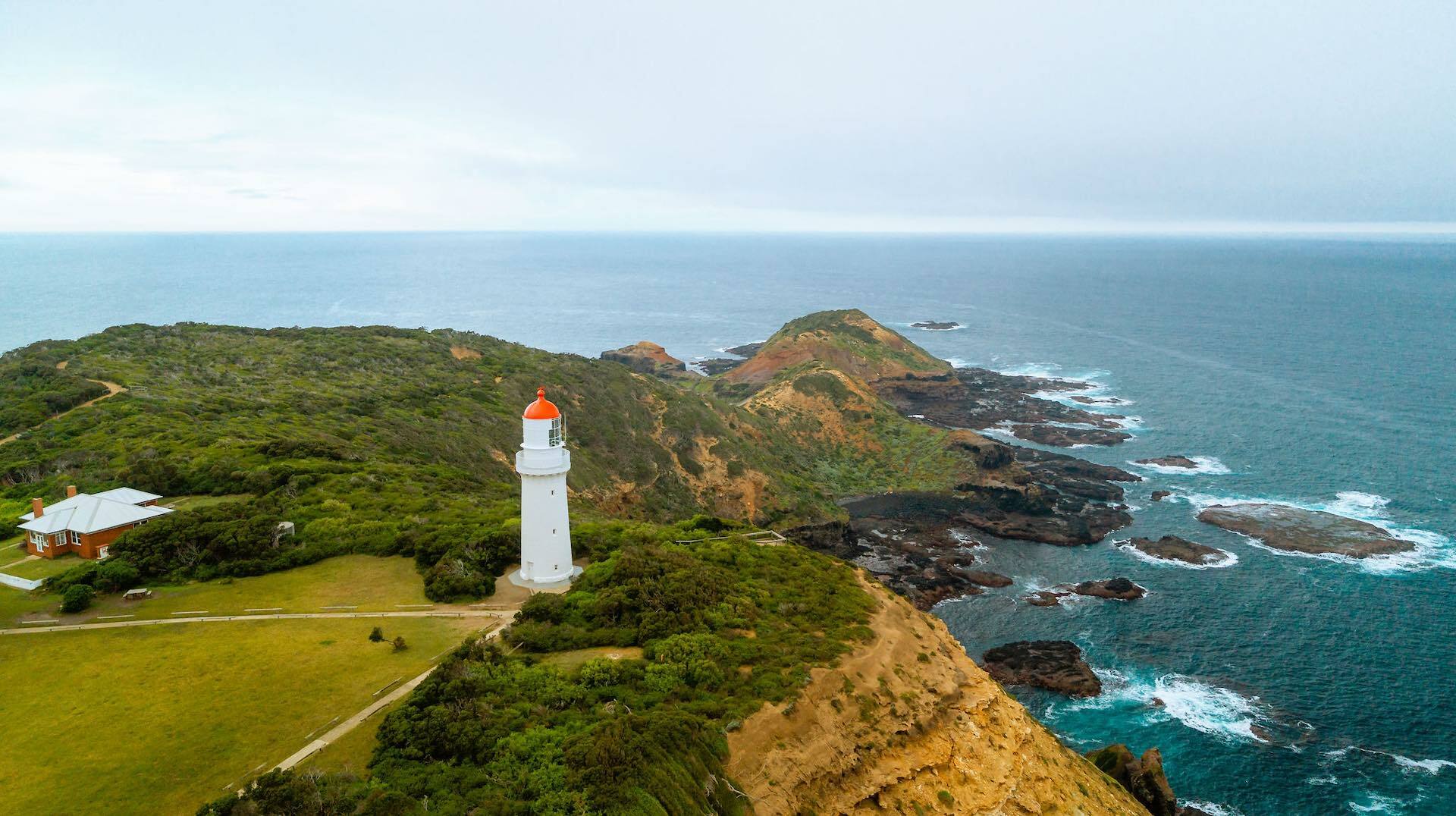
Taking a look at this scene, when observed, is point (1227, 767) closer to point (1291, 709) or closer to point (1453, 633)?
point (1291, 709)

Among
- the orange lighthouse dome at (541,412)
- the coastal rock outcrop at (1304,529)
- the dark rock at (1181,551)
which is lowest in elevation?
the dark rock at (1181,551)

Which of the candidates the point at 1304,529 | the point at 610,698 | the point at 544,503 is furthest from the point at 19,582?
the point at 1304,529

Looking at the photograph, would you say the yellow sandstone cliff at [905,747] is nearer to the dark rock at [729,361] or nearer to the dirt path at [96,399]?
the dirt path at [96,399]

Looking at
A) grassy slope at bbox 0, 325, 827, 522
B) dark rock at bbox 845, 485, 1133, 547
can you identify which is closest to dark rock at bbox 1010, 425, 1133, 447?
dark rock at bbox 845, 485, 1133, 547

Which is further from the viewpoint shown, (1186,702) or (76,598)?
(1186,702)

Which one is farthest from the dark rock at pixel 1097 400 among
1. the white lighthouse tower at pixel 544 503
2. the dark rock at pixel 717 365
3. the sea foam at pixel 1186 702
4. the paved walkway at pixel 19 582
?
the paved walkway at pixel 19 582

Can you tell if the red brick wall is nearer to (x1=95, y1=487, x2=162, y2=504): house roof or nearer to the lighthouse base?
(x1=95, y1=487, x2=162, y2=504): house roof

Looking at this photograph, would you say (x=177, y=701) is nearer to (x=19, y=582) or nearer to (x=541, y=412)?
(x=19, y=582)
